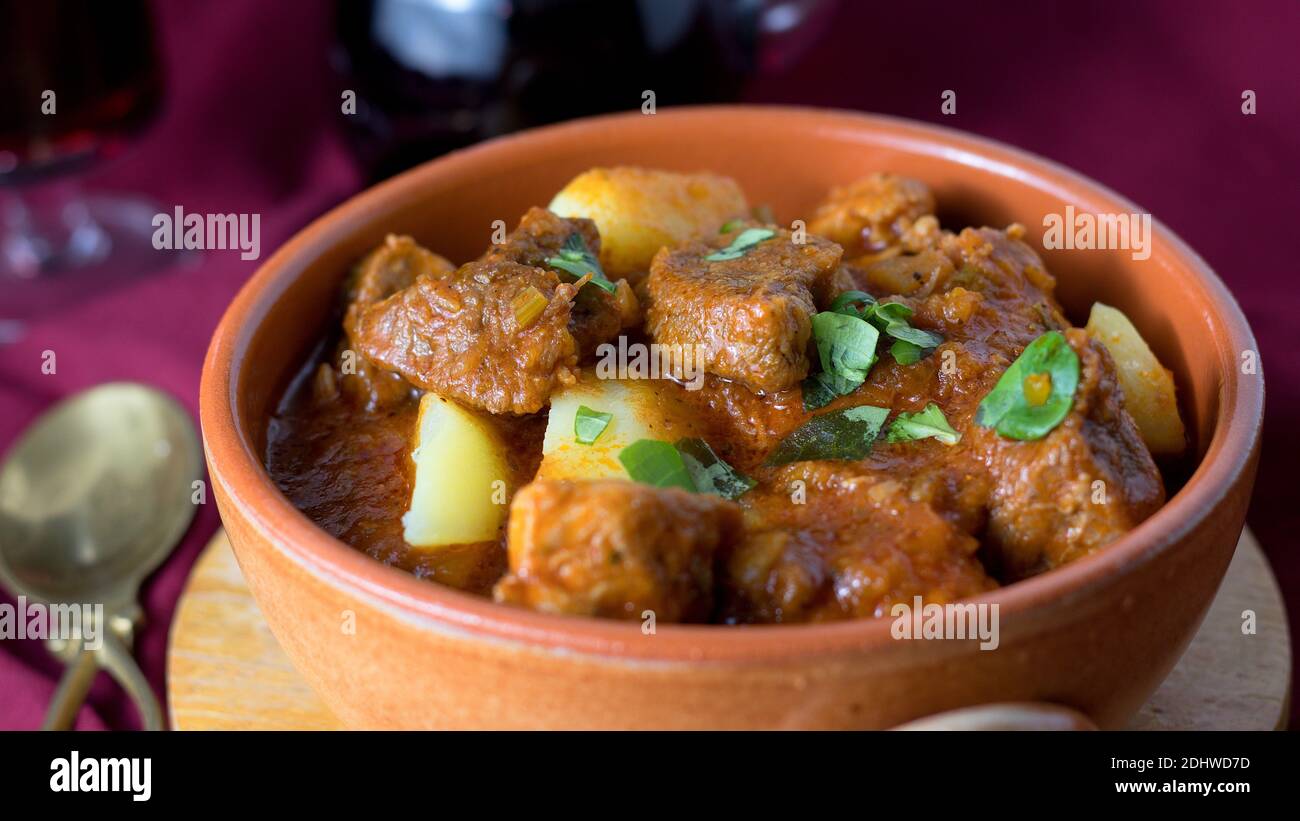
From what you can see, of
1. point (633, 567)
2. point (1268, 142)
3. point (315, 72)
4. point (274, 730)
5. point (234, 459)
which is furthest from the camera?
point (315, 72)

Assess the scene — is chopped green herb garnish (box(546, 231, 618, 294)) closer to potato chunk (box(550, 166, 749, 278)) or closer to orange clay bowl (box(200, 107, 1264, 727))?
potato chunk (box(550, 166, 749, 278))

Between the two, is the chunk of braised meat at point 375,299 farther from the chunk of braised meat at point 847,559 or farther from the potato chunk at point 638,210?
the chunk of braised meat at point 847,559

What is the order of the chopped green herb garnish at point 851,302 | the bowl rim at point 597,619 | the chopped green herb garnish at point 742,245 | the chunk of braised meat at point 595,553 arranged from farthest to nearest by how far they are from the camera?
the chopped green herb garnish at point 742,245 < the chopped green herb garnish at point 851,302 < the chunk of braised meat at point 595,553 < the bowl rim at point 597,619

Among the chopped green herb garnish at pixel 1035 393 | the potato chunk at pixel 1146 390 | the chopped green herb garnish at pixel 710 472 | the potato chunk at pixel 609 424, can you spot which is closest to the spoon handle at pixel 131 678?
the potato chunk at pixel 609 424

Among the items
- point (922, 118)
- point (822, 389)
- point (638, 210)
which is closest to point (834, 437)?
point (822, 389)

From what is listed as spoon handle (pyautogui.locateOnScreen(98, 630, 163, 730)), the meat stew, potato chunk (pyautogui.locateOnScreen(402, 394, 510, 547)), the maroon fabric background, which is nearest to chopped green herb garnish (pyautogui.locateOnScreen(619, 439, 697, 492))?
the meat stew
